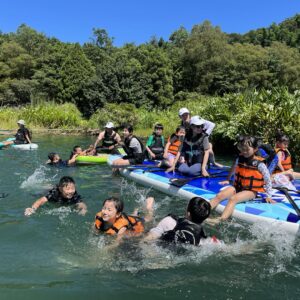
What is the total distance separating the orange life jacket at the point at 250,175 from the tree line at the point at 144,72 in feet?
76.2

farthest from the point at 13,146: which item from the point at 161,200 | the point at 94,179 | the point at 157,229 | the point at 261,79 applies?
the point at 261,79

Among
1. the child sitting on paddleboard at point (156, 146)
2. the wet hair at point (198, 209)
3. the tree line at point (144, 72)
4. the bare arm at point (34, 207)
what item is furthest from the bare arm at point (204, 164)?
the tree line at point (144, 72)

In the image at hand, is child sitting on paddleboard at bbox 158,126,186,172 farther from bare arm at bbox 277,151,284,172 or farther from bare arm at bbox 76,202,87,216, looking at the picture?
bare arm at bbox 76,202,87,216

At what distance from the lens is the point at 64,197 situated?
631cm

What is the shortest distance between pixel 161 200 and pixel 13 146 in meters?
8.57

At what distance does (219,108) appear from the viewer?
45.2 feet

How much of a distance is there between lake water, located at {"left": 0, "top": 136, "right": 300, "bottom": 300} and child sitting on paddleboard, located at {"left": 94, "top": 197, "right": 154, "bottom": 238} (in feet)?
0.45

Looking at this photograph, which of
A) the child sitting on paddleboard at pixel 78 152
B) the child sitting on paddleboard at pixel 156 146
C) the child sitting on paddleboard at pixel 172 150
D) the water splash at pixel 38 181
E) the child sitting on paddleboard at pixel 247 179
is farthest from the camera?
the child sitting on paddleboard at pixel 78 152

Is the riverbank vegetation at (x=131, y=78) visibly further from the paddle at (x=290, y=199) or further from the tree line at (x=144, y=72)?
the paddle at (x=290, y=199)

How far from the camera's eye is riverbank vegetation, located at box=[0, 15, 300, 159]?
23.7 meters

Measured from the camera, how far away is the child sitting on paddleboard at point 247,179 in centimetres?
563

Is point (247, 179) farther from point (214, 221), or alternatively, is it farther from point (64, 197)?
point (64, 197)

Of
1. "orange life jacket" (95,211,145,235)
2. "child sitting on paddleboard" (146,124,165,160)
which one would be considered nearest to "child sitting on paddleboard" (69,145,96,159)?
"child sitting on paddleboard" (146,124,165,160)

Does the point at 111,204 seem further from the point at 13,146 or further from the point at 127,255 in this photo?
the point at 13,146
